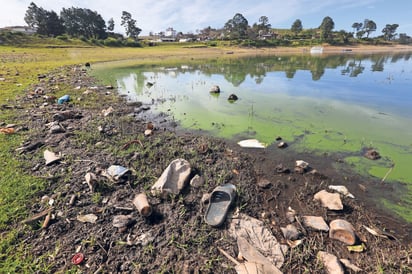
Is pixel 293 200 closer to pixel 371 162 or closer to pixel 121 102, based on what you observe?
pixel 371 162

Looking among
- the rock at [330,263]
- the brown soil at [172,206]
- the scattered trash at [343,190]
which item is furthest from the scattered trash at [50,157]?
the scattered trash at [343,190]

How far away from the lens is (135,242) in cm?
269

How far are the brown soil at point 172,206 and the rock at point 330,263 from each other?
0.25 feet

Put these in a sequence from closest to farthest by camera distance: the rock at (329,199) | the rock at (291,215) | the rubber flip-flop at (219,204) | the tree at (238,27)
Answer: the rubber flip-flop at (219,204) < the rock at (291,215) < the rock at (329,199) < the tree at (238,27)

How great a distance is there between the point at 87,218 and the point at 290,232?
2.92 metres

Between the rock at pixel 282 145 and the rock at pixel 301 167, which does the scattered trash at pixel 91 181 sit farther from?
the rock at pixel 282 145

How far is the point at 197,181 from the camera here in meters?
3.79

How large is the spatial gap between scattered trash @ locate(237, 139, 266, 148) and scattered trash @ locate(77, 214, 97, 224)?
3860mm

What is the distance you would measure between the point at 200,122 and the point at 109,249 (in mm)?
5324

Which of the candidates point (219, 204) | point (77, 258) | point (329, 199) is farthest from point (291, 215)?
point (77, 258)

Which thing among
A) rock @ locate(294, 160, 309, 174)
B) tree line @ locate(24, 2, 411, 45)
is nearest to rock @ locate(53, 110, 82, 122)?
rock @ locate(294, 160, 309, 174)

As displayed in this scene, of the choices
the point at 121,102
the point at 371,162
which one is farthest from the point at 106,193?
the point at 121,102

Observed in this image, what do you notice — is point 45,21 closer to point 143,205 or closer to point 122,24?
point 122,24

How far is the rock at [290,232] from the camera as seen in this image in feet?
9.29
